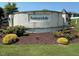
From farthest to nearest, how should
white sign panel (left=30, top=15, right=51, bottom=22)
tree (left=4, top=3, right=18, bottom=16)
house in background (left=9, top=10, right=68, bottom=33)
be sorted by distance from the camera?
1. white sign panel (left=30, top=15, right=51, bottom=22)
2. house in background (left=9, top=10, right=68, bottom=33)
3. tree (left=4, top=3, right=18, bottom=16)

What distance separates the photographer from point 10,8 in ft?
39.0

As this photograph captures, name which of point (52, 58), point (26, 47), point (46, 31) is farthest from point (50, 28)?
point (52, 58)

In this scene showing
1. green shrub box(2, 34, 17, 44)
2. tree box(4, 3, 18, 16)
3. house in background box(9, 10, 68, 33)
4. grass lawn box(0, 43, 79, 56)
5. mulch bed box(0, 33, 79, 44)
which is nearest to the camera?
grass lawn box(0, 43, 79, 56)

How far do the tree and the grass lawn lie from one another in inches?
57.9

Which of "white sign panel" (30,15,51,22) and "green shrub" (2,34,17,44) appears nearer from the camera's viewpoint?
"green shrub" (2,34,17,44)

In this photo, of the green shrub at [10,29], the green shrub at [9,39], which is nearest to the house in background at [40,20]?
the green shrub at [10,29]

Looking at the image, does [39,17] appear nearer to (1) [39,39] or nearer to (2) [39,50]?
(1) [39,39]

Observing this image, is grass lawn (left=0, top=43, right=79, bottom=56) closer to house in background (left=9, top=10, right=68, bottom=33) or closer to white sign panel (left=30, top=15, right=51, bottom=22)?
house in background (left=9, top=10, right=68, bottom=33)

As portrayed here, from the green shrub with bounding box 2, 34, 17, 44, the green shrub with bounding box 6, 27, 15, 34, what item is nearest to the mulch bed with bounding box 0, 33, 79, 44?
the green shrub with bounding box 2, 34, 17, 44

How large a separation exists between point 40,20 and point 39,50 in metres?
2.32

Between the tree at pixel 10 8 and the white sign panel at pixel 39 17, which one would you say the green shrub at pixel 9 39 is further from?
the white sign panel at pixel 39 17

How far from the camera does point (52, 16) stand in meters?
13.5

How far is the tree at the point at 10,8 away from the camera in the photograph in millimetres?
11673

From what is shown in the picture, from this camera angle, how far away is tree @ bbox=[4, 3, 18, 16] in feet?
38.3
